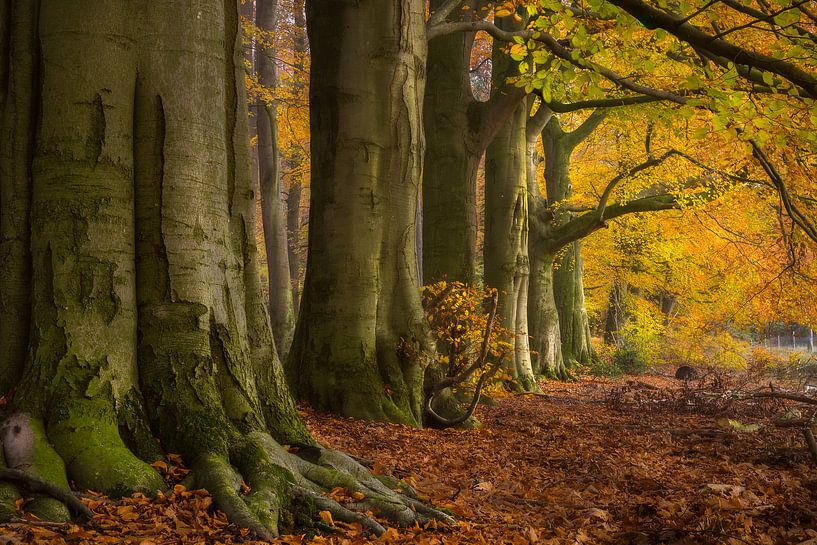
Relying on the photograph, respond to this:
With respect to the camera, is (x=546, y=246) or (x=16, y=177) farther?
(x=546, y=246)

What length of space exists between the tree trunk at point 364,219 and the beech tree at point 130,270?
2.91m

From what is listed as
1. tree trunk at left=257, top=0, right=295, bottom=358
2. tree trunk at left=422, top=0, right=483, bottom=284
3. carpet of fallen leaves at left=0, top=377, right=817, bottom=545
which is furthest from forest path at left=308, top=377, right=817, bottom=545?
tree trunk at left=257, top=0, right=295, bottom=358

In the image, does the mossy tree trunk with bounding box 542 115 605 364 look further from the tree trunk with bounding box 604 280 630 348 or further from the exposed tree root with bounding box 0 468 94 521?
the exposed tree root with bounding box 0 468 94 521

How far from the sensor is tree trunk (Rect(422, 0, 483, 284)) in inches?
414

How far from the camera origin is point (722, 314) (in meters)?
23.8

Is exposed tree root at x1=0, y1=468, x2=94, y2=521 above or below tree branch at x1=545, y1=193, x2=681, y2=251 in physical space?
below

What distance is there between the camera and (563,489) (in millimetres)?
5562

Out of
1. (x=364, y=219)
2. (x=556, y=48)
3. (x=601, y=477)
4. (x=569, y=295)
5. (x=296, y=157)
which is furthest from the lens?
(x=296, y=157)

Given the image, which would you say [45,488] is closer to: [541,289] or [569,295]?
[541,289]

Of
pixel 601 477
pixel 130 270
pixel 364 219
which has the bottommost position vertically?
pixel 601 477

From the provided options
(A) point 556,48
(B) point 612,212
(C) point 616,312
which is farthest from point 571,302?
Result: (A) point 556,48

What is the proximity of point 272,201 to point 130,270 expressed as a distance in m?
11.8

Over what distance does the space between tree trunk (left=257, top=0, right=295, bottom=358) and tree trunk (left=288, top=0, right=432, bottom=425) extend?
7.87 m

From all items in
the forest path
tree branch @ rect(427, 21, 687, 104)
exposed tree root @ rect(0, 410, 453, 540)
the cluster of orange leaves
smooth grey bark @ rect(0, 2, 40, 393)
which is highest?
tree branch @ rect(427, 21, 687, 104)
